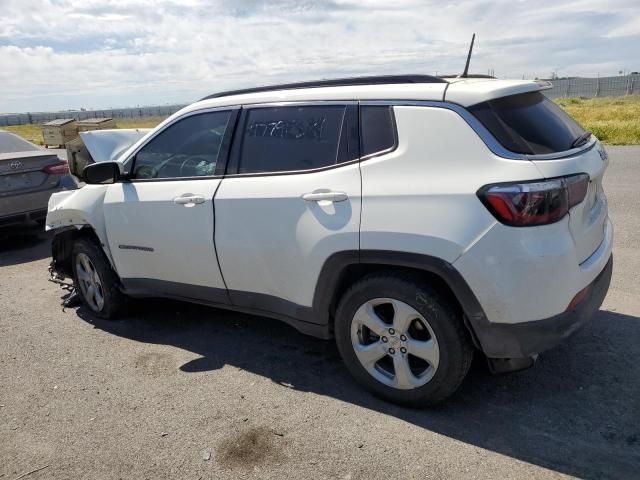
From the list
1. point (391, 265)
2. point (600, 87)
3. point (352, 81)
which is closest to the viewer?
point (391, 265)

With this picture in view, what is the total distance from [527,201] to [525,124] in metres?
0.54

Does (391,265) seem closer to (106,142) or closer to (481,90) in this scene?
(481,90)

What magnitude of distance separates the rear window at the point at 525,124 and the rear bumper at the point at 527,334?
0.86 meters

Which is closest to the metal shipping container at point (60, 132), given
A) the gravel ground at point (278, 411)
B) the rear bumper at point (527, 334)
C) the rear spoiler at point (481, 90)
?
the gravel ground at point (278, 411)

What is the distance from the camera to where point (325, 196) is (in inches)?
125

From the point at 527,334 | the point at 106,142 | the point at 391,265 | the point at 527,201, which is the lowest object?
the point at 527,334

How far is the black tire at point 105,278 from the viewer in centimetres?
470

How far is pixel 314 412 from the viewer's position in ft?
10.8

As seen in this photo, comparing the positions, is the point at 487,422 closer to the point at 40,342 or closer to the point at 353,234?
the point at 353,234

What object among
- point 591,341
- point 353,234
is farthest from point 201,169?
point 591,341

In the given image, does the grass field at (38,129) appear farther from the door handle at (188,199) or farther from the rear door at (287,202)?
the rear door at (287,202)

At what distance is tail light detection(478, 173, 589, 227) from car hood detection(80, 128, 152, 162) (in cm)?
397

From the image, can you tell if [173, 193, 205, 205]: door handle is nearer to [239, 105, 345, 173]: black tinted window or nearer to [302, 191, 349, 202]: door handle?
[239, 105, 345, 173]: black tinted window

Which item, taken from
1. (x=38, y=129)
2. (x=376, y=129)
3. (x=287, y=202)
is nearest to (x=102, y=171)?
(x=287, y=202)
